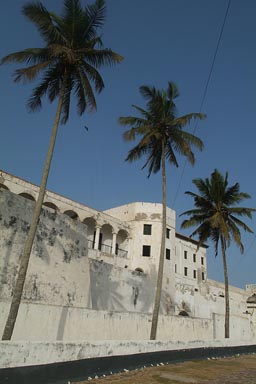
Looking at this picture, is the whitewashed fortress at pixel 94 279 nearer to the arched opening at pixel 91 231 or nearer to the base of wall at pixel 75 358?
the arched opening at pixel 91 231

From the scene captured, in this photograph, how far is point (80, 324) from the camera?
14414 millimetres

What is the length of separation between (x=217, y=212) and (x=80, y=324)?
14758mm

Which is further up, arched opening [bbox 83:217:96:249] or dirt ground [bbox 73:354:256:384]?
arched opening [bbox 83:217:96:249]

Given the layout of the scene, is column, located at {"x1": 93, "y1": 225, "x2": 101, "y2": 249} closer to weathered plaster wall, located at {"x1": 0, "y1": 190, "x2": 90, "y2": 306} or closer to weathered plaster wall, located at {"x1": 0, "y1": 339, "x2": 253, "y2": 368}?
weathered plaster wall, located at {"x1": 0, "y1": 190, "x2": 90, "y2": 306}

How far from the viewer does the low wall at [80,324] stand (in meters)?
12.5

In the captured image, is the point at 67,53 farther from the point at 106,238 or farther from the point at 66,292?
the point at 106,238

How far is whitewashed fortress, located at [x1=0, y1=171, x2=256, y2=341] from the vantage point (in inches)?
564

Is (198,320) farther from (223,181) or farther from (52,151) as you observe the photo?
(52,151)

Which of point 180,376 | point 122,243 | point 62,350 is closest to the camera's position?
point 62,350

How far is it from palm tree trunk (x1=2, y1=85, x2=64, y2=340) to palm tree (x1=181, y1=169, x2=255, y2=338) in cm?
1494

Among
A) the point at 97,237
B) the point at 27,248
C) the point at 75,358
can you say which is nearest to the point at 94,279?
the point at 97,237

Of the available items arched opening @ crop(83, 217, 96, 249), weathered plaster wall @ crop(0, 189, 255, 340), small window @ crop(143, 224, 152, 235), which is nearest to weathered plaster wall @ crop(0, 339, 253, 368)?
weathered plaster wall @ crop(0, 189, 255, 340)

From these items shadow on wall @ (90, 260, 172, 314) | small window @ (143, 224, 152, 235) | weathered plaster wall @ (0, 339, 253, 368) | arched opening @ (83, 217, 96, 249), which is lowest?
weathered plaster wall @ (0, 339, 253, 368)

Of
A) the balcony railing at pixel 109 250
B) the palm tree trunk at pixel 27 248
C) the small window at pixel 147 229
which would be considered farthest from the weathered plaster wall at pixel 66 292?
the small window at pixel 147 229
